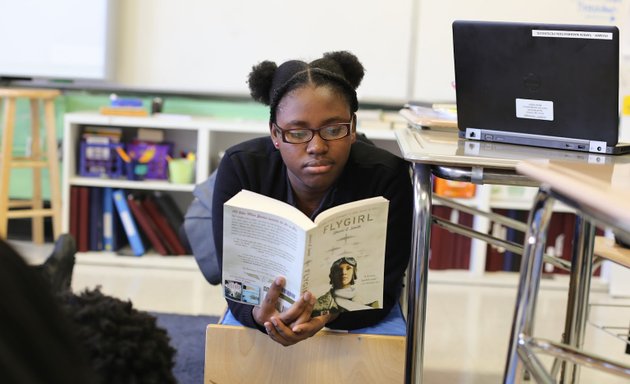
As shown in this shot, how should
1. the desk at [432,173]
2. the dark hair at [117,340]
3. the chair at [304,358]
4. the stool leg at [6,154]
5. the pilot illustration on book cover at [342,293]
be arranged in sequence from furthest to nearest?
the stool leg at [6,154], the chair at [304,358], the pilot illustration on book cover at [342,293], the desk at [432,173], the dark hair at [117,340]

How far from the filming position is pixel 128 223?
10.2 feet

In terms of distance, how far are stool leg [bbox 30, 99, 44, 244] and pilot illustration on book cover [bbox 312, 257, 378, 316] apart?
7.24 ft

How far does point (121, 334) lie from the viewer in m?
0.81

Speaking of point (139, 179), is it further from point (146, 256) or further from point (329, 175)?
point (329, 175)

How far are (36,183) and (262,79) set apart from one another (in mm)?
2027

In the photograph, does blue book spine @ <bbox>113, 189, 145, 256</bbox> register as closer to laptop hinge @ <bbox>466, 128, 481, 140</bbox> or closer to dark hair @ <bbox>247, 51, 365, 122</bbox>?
dark hair @ <bbox>247, 51, 365, 122</bbox>

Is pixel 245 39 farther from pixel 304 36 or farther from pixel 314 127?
pixel 314 127

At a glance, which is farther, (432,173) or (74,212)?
(74,212)

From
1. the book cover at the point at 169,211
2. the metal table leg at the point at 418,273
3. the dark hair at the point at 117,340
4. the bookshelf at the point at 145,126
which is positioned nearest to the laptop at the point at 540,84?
the metal table leg at the point at 418,273

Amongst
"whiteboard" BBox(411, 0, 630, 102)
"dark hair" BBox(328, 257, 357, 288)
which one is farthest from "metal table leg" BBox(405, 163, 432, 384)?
"whiteboard" BBox(411, 0, 630, 102)

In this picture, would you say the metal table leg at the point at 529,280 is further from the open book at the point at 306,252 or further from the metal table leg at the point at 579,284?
the metal table leg at the point at 579,284

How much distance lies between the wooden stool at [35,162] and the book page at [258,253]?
6.19ft

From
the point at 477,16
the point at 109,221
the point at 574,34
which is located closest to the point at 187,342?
the point at 109,221

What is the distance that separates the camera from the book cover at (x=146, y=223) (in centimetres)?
309
